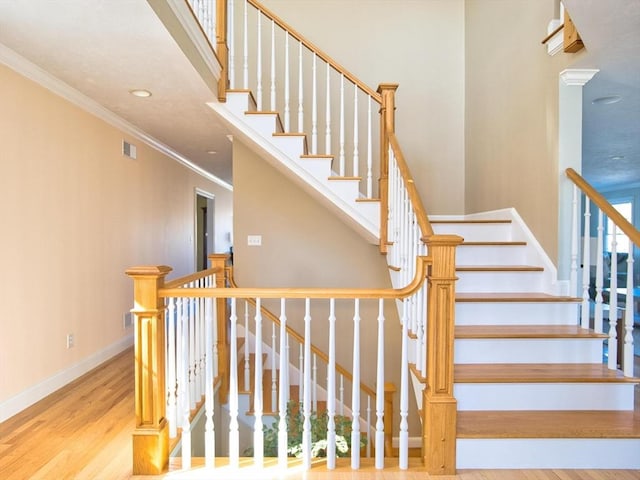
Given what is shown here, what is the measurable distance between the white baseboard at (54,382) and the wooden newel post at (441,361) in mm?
2656

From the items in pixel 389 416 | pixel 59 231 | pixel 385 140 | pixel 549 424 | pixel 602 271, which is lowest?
pixel 389 416

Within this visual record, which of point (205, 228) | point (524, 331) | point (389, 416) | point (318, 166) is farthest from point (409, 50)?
point (205, 228)

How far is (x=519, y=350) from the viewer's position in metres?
2.21

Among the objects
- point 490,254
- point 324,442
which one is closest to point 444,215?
point 490,254

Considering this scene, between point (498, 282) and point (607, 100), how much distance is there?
66.1 inches

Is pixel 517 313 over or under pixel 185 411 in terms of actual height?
over

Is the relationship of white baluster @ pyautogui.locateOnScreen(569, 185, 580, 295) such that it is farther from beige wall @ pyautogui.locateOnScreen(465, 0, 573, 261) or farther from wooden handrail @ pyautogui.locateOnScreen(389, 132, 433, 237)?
wooden handrail @ pyautogui.locateOnScreen(389, 132, 433, 237)

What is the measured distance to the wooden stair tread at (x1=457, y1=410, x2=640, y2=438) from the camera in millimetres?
1802

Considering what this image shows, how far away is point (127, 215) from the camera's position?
13.2 feet

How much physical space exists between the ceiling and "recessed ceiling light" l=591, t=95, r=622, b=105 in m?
0.03

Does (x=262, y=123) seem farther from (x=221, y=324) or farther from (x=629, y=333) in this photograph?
(x=629, y=333)

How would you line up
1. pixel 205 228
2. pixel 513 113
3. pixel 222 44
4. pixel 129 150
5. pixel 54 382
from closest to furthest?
pixel 54 382, pixel 222 44, pixel 513 113, pixel 129 150, pixel 205 228

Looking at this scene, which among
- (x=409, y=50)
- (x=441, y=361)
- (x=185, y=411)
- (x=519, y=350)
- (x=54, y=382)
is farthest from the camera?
(x=409, y=50)

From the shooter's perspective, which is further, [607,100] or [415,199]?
[607,100]
